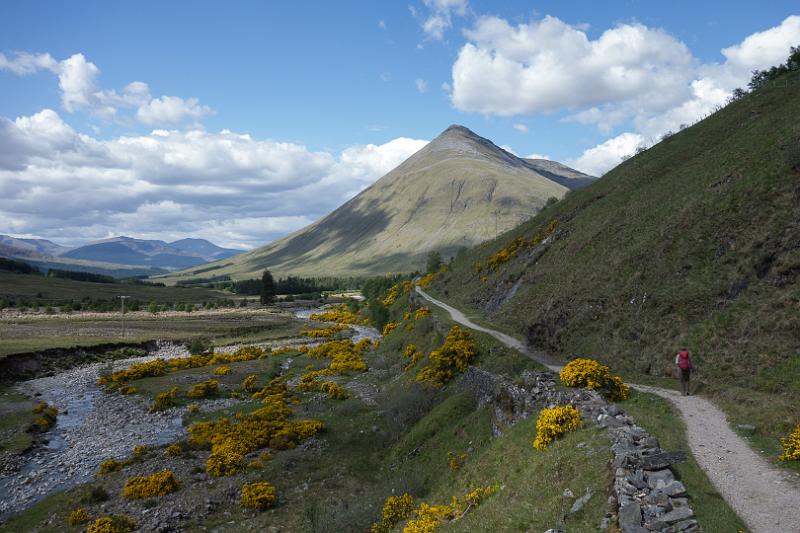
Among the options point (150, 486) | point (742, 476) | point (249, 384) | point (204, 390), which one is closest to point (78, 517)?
point (150, 486)

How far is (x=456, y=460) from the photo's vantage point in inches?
1061

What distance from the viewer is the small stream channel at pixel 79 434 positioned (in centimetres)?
3088

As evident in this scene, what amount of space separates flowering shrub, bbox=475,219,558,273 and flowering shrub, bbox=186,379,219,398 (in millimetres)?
44346

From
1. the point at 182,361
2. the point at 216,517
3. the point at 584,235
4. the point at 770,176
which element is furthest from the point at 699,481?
the point at 182,361

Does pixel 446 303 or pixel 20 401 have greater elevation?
pixel 446 303

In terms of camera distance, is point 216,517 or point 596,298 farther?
point 596,298

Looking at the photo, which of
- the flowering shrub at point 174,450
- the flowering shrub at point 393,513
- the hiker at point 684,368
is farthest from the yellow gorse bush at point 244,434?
the hiker at point 684,368

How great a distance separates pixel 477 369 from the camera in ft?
123

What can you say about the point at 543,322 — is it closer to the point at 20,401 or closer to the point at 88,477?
the point at 88,477

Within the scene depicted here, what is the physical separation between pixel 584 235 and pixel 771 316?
31726 mm

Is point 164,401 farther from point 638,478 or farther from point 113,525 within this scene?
point 638,478

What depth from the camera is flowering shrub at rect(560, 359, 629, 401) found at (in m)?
23.2

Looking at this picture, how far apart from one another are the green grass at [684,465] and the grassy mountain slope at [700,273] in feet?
9.66

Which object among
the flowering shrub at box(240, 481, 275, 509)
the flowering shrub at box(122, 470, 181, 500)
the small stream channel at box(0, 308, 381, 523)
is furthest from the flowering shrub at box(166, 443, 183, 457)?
the flowering shrub at box(240, 481, 275, 509)
